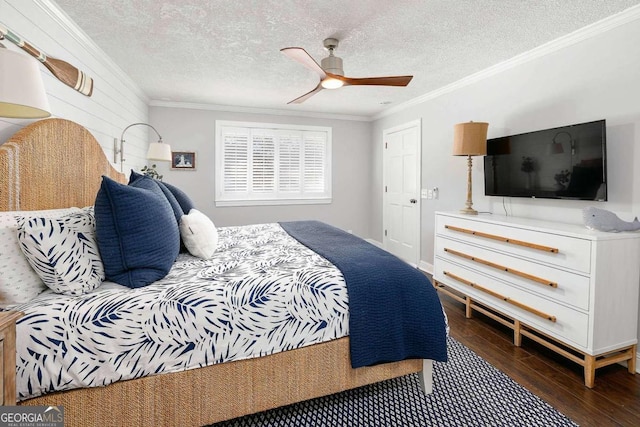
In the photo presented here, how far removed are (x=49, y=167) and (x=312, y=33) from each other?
81.7 inches

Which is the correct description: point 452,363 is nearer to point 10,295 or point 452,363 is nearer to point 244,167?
point 10,295

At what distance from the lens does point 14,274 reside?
129 cm

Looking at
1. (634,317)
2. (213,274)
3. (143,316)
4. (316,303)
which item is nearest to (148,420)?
(143,316)

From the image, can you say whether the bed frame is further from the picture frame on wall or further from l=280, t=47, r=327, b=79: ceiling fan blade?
the picture frame on wall

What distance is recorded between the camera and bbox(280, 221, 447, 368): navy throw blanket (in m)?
1.62

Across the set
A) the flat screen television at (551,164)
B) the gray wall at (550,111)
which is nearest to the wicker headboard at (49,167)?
the flat screen television at (551,164)

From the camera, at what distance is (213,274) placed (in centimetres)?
170

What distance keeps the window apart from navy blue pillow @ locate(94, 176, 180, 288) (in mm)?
3477

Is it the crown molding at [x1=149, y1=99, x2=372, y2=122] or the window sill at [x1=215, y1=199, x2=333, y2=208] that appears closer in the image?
the crown molding at [x1=149, y1=99, x2=372, y2=122]

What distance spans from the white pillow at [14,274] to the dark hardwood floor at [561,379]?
2693 mm

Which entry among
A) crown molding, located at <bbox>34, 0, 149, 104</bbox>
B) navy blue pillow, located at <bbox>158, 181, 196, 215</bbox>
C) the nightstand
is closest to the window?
crown molding, located at <bbox>34, 0, 149, 104</bbox>

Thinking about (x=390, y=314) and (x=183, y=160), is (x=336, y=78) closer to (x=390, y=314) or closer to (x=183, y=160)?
(x=390, y=314)

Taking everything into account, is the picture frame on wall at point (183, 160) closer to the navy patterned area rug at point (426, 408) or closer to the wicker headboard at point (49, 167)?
the wicker headboard at point (49, 167)

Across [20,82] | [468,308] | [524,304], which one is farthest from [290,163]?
[20,82]
